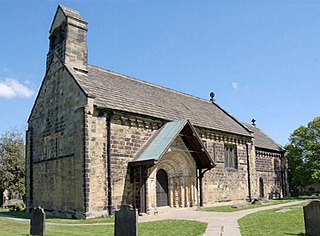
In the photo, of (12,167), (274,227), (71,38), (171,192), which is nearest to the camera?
(274,227)

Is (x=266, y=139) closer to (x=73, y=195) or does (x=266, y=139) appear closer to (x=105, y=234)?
(x=73, y=195)

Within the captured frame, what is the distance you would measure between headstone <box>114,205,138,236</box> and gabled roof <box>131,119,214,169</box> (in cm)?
900

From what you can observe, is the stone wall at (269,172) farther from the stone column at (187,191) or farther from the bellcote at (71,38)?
the bellcote at (71,38)

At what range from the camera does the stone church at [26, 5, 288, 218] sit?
2103 cm

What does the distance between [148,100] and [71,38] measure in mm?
7022

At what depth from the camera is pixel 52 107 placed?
2495cm

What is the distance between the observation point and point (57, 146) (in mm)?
23594

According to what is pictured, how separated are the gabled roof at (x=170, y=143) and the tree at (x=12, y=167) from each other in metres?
23.7

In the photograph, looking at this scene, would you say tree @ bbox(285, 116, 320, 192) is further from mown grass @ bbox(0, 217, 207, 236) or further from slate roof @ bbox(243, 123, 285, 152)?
mown grass @ bbox(0, 217, 207, 236)

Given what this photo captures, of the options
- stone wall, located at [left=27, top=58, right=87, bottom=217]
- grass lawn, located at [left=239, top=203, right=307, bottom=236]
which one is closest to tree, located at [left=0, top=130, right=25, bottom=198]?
stone wall, located at [left=27, top=58, right=87, bottom=217]

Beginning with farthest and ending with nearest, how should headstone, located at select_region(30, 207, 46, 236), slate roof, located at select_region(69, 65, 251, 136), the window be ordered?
the window
slate roof, located at select_region(69, 65, 251, 136)
headstone, located at select_region(30, 207, 46, 236)

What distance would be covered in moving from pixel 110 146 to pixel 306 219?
40.9 ft

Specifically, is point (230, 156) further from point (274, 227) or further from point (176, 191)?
point (274, 227)

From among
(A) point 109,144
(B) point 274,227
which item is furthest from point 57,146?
(B) point 274,227
